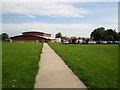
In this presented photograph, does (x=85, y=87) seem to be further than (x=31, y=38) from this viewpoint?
No

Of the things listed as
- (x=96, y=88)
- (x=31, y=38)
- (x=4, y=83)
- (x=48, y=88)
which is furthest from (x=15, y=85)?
(x=31, y=38)

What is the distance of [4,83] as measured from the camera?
9.54m

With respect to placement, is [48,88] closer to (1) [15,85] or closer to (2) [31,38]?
Result: (1) [15,85]

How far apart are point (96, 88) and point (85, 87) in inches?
15.8

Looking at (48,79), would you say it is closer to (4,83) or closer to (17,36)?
(4,83)

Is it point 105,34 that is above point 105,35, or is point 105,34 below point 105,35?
above

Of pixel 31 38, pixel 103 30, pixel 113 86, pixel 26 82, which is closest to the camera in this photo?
pixel 113 86

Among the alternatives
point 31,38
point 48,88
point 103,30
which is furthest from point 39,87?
point 31,38

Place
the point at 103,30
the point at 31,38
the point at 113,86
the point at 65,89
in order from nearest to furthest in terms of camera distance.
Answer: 1. the point at 65,89
2. the point at 113,86
3. the point at 103,30
4. the point at 31,38

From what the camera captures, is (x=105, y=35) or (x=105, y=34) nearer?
(x=105, y=35)

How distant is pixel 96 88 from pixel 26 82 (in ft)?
8.78

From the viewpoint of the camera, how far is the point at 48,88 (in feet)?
28.0

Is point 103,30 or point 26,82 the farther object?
point 103,30

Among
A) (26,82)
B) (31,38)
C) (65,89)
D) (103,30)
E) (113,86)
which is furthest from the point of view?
(31,38)
